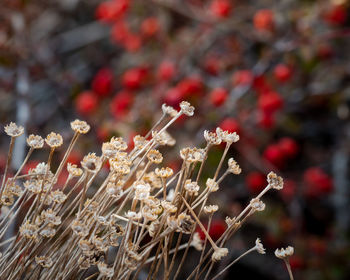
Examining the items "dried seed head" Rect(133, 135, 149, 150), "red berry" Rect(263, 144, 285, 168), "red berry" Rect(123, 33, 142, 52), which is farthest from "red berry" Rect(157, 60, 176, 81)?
"dried seed head" Rect(133, 135, 149, 150)

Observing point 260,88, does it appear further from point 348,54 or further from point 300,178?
point 348,54

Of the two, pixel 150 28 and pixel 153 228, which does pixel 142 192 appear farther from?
pixel 150 28

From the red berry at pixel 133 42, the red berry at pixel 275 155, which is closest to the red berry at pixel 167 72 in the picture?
the red berry at pixel 133 42

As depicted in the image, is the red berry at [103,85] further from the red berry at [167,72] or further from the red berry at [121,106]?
→ the red berry at [167,72]

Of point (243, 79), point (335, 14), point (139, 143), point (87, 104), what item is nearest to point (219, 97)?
point (243, 79)

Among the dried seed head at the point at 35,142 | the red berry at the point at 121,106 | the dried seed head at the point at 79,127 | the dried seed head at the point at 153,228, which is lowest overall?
the red berry at the point at 121,106

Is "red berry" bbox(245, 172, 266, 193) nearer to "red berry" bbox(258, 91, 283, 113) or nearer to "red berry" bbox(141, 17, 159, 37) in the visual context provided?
"red berry" bbox(258, 91, 283, 113)
